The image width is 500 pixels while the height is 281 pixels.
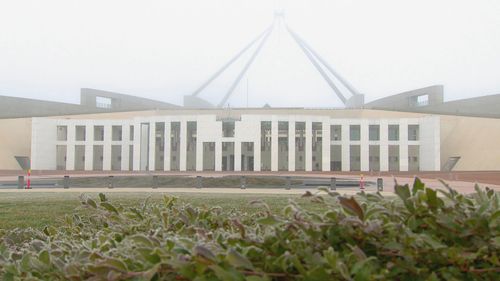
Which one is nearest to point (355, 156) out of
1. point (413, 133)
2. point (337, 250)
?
point (413, 133)

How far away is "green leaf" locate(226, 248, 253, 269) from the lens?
1.42 m

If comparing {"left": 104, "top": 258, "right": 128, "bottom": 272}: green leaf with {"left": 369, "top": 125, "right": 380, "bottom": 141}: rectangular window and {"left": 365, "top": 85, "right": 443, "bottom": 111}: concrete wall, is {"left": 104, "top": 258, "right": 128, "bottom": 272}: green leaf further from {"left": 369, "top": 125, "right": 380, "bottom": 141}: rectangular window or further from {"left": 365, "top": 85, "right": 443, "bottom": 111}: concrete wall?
{"left": 365, "top": 85, "right": 443, "bottom": 111}: concrete wall

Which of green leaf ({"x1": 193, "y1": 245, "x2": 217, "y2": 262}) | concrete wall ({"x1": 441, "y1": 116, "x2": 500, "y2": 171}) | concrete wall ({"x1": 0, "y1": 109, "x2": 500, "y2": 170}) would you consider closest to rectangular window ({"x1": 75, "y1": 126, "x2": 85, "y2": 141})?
concrete wall ({"x1": 0, "y1": 109, "x2": 500, "y2": 170})

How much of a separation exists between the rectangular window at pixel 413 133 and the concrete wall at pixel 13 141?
49272 millimetres

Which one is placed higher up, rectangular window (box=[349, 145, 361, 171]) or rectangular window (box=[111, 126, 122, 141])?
rectangular window (box=[111, 126, 122, 141])

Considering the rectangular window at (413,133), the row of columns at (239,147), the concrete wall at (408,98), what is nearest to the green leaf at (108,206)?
the row of columns at (239,147)

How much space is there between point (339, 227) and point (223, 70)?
90372 mm

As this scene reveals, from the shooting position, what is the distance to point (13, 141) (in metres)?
60.1

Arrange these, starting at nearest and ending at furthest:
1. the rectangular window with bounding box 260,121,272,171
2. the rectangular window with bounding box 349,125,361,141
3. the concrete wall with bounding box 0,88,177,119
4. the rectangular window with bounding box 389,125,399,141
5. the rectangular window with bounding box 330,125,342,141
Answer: the rectangular window with bounding box 349,125,361,141, the rectangular window with bounding box 389,125,399,141, the rectangular window with bounding box 330,125,342,141, the rectangular window with bounding box 260,121,272,171, the concrete wall with bounding box 0,88,177,119

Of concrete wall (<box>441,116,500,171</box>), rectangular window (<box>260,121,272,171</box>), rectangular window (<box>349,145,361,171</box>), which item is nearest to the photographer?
concrete wall (<box>441,116,500,171</box>)

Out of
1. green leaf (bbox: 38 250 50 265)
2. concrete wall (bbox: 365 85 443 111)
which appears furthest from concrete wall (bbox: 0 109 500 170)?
green leaf (bbox: 38 250 50 265)

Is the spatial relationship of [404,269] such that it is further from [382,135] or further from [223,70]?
[223,70]

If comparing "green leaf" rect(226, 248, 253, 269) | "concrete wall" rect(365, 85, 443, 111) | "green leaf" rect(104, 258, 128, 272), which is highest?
"concrete wall" rect(365, 85, 443, 111)

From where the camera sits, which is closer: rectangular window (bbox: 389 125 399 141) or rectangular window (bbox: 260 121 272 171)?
rectangular window (bbox: 389 125 399 141)
